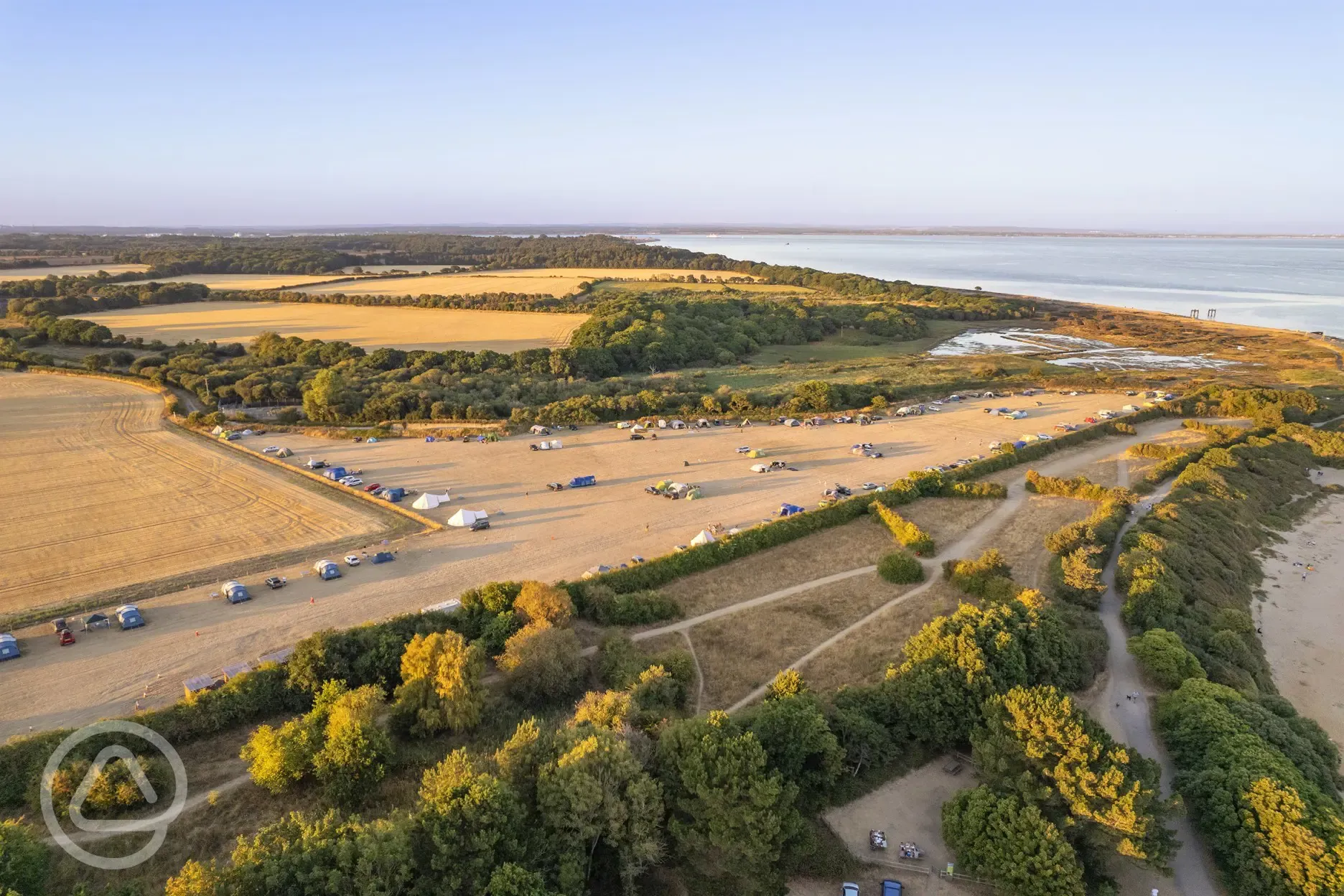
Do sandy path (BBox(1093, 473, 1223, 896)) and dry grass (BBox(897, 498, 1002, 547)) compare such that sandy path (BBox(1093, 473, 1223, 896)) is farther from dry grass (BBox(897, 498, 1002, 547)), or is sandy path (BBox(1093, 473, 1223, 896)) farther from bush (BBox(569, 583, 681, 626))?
bush (BBox(569, 583, 681, 626))

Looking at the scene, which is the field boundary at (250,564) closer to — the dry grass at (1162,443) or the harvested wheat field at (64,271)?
the dry grass at (1162,443)

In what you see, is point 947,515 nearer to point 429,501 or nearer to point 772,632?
point 772,632

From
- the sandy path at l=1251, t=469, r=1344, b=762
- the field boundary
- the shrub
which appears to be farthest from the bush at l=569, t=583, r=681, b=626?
the sandy path at l=1251, t=469, r=1344, b=762

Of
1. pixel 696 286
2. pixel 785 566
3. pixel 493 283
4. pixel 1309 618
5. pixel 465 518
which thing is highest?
pixel 493 283

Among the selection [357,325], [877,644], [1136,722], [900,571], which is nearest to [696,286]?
[357,325]

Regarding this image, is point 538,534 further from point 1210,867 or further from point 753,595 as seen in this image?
point 1210,867

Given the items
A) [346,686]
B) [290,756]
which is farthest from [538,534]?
[290,756]

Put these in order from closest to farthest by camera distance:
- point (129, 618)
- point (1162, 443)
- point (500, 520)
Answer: point (129, 618), point (500, 520), point (1162, 443)
